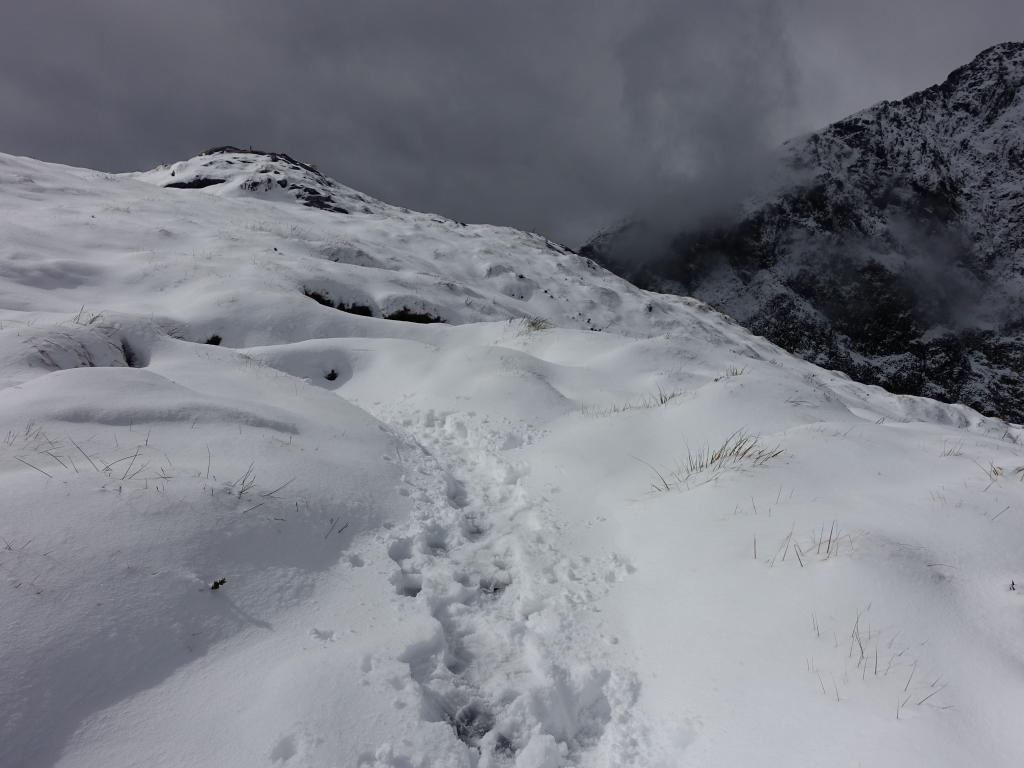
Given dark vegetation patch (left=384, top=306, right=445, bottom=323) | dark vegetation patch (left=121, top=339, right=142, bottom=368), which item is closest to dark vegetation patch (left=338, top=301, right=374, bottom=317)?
dark vegetation patch (left=384, top=306, right=445, bottom=323)

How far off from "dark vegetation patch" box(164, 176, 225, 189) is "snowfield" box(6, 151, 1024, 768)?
3680 centimetres

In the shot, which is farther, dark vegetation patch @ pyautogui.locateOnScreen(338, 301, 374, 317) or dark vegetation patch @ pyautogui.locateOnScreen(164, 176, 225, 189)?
dark vegetation patch @ pyautogui.locateOnScreen(164, 176, 225, 189)

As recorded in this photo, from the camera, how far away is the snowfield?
7.71 ft

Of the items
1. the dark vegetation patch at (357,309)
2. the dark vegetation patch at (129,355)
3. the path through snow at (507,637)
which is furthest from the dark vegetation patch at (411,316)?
the path through snow at (507,637)

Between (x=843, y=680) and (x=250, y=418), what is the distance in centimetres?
542

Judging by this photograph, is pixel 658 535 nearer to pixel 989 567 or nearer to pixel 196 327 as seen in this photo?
pixel 989 567

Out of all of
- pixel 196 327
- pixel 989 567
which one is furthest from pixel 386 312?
pixel 989 567

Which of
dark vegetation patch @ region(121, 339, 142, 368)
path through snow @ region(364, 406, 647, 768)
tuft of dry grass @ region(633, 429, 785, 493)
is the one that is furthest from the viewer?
dark vegetation patch @ region(121, 339, 142, 368)

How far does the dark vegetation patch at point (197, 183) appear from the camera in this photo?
3753 centimetres

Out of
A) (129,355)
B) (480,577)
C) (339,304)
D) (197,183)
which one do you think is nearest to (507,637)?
(480,577)

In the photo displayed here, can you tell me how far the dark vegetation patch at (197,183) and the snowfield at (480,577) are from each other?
36.8m

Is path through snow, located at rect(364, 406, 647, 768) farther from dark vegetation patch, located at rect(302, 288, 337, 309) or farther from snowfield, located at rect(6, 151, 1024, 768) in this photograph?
dark vegetation patch, located at rect(302, 288, 337, 309)

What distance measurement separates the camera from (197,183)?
38.0 m

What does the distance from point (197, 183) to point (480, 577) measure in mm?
45141
